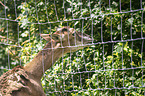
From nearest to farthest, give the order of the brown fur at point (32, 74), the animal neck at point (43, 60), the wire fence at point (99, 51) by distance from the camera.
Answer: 1. the brown fur at point (32, 74)
2. the animal neck at point (43, 60)
3. the wire fence at point (99, 51)

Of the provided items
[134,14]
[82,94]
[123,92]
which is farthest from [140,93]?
[134,14]

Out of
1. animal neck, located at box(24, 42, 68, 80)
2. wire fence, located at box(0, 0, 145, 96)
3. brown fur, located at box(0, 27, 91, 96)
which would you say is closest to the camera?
brown fur, located at box(0, 27, 91, 96)

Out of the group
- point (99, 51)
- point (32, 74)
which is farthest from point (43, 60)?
point (99, 51)

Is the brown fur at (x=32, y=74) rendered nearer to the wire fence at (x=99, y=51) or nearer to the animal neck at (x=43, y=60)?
the animal neck at (x=43, y=60)

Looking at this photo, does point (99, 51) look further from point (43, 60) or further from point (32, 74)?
point (32, 74)

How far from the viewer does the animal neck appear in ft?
7.59

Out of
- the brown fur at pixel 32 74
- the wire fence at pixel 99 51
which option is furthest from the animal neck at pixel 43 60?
the wire fence at pixel 99 51

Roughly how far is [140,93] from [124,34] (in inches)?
33.5

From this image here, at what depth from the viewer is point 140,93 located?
325cm

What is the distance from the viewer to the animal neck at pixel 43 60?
231cm

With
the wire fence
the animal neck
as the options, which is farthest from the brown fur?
the wire fence

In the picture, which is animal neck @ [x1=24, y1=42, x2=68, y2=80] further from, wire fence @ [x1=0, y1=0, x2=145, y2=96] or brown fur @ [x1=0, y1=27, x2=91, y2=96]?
wire fence @ [x1=0, y1=0, x2=145, y2=96]

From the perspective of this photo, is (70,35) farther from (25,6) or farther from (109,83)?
(25,6)

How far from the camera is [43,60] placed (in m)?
2.35
